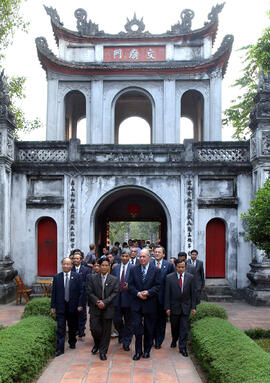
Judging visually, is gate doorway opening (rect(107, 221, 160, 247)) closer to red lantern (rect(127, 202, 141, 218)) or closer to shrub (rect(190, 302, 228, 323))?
red lantern (rect(127, 202, 141, 218))

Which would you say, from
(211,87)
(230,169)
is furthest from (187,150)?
(211,87)

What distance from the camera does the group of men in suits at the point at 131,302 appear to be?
6109 mm

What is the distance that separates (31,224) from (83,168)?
2.46 meters

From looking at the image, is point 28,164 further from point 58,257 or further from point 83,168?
point 58,257

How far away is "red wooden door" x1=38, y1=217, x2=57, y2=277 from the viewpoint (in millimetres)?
12023

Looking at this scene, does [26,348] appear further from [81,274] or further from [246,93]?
[246,93]

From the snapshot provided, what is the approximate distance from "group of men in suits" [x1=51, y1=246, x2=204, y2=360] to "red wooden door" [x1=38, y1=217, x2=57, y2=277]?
5346mm

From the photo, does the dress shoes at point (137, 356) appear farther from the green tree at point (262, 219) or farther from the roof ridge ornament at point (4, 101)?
the roof ridge ornament at point (4, 101)

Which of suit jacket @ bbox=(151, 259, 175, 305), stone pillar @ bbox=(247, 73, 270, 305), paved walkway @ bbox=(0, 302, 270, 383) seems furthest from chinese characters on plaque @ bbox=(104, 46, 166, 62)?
paved walkway @ bbox=(0, 302, 270, 383)

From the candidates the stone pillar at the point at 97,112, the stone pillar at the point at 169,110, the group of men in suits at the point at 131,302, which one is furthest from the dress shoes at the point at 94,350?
the stone pillar at the point at 169,110

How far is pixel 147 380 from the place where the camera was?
5211 mm

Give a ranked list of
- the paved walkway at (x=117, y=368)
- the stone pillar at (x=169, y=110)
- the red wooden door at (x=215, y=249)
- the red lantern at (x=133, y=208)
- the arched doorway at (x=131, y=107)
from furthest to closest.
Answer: the arched doorway at (x=131, y=107) < the red lantern at (x=133, y=208) < the stone pillar at (x=169, y=110) < the red wooden door at (x=215, y=249) < the paved walkway at (x=117, y=368)

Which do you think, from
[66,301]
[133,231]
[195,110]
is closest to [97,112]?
[195,110]

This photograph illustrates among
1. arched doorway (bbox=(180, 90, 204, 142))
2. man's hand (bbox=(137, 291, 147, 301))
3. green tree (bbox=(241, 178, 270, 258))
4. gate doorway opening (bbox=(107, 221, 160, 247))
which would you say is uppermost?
arched doorway (bbox=(180, 90, 204, 142))
